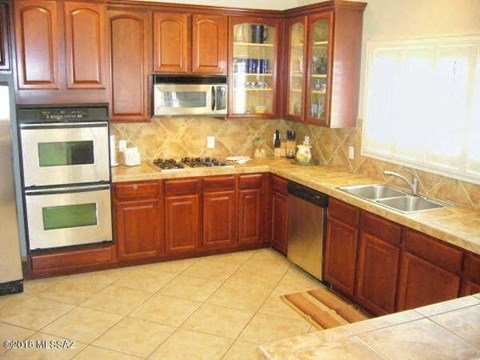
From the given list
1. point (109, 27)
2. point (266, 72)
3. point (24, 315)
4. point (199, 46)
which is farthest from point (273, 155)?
point (24, 315)

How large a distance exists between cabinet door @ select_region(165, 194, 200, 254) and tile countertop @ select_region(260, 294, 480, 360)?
10.5ft

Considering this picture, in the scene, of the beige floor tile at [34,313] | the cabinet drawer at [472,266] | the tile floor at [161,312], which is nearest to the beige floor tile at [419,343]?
the cabinet drawer at [472,266]

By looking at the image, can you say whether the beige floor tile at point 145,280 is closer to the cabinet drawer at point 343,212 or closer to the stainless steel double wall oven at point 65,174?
the stainless steel double wall oven at point 65,174

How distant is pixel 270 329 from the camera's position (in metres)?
3.59

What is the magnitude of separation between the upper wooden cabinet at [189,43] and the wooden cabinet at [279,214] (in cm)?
129

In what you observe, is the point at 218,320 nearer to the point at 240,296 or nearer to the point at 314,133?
the point at 240,296

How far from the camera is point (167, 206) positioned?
15.4 feet

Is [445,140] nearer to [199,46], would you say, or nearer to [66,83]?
[199,46]

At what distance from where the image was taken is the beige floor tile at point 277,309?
3818 millimetres

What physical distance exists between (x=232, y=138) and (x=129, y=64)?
147 cm

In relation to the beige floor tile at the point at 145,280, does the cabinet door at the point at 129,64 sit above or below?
above

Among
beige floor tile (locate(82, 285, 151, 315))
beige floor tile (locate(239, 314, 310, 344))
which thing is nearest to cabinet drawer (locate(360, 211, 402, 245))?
beige floor tile (locate(239, 314, 310, 344))

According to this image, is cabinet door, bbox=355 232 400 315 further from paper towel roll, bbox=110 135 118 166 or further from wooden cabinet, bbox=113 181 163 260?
paper towel roll, bbox=110 135 118 166

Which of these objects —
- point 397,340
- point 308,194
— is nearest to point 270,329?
point 308,194
